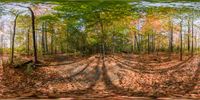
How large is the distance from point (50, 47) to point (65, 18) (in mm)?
692

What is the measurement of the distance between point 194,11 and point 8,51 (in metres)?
3.89

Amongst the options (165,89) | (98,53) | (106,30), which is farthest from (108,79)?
(165,89)

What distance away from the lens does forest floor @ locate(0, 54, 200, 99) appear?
10914 millimetres

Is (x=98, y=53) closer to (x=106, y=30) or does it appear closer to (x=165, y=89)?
(x=106, y=30)

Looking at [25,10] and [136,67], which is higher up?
[25,10]

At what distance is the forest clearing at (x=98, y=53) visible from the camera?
1094 cm

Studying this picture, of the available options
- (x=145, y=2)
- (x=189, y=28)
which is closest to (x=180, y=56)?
(x=189, y=28)

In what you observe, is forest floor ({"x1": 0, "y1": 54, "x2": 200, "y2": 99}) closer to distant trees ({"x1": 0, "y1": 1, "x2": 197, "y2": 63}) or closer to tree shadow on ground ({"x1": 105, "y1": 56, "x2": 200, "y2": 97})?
tree shadow on ground ({"x1": 105, "y1": 56, "x2": 200, "y2": 97})

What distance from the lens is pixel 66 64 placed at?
11008 millimetres

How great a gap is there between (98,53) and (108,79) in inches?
22.0

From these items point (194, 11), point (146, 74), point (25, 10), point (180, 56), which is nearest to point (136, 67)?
point (146, 74)

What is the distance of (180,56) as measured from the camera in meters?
11.1

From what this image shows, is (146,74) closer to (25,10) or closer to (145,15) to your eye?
(145,15)

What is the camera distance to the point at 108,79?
1091 centimetres
